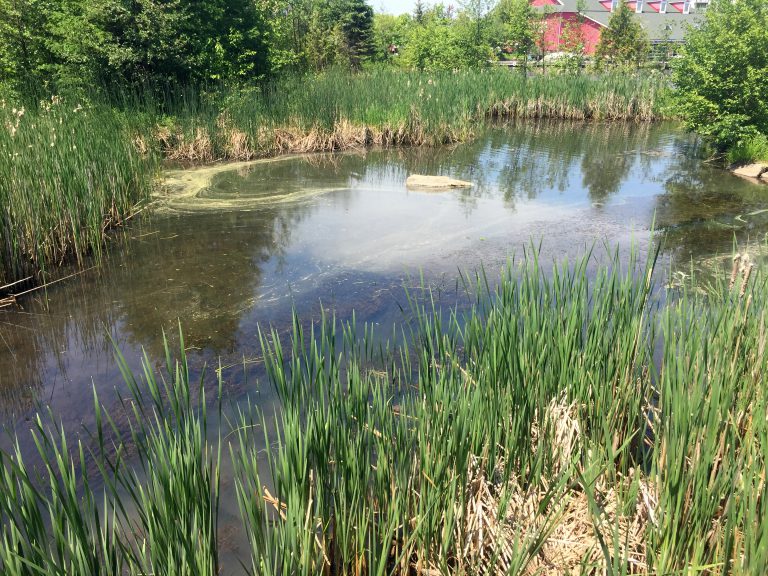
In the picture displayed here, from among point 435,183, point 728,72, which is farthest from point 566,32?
point 435,183

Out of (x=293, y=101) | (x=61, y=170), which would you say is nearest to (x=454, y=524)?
(x=61, y=170)

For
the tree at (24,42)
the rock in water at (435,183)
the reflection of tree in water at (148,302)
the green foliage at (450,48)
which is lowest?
the reflection of tree in water at (148,302)

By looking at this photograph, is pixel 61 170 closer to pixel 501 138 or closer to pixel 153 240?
pixel 153 240

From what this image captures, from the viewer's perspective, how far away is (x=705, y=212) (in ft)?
21.1

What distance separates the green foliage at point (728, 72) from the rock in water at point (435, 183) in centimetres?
373

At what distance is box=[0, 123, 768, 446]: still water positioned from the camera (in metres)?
3.56

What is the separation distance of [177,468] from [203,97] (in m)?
8.83

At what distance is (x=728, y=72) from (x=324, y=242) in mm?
6215

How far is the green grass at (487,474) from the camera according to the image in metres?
1.39

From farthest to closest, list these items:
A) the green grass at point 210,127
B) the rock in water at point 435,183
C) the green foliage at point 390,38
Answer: the green foliage at point 390,38, the rock in water at point 435,183, the green grass at point 210,127

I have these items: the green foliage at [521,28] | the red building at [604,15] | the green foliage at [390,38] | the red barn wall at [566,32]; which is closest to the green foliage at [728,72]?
the red barn wall at [566,32]

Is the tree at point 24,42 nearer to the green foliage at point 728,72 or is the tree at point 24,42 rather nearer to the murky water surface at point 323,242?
the murky water surface at point 323,242

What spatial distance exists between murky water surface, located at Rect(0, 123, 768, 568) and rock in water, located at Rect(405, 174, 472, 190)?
207 mm

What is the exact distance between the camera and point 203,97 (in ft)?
30.5
